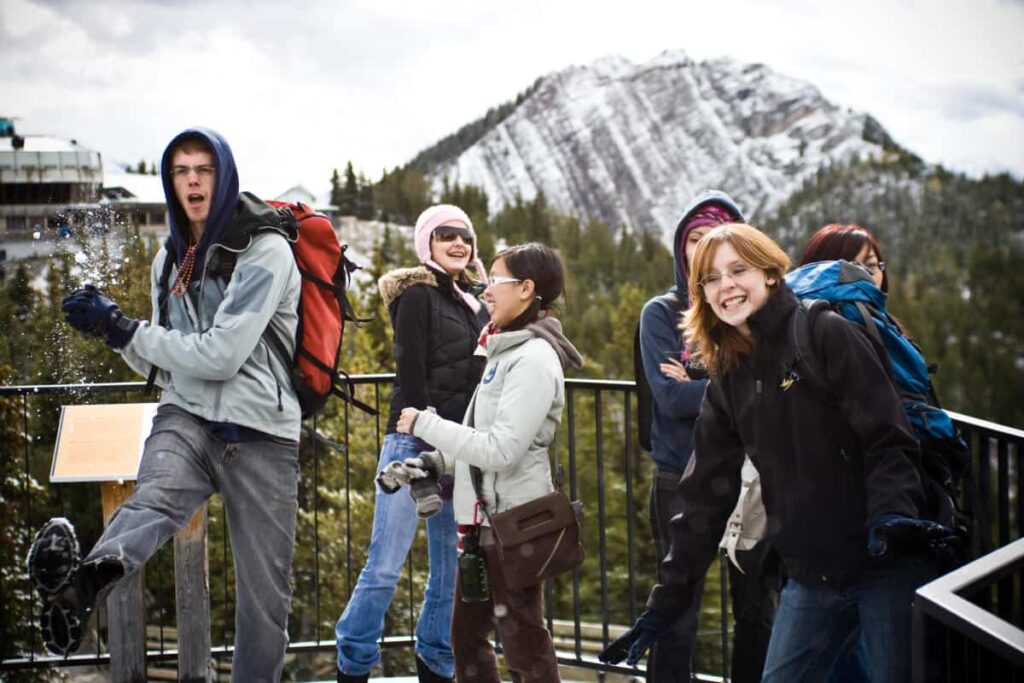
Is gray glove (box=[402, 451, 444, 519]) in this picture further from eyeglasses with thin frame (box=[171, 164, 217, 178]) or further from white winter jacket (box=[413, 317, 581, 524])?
eyeglasses with thin frame (box=[171, 164, 217, 178])

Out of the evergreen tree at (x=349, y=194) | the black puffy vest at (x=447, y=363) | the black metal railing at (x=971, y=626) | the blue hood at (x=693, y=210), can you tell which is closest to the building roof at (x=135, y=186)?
the black puffy vest at (x=447, y=363)

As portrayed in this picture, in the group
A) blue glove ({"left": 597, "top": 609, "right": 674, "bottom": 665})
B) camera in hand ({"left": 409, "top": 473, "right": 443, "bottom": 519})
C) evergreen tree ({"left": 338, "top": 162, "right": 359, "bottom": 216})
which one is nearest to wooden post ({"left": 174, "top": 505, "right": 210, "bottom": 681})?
camera in hand ({"left": 409, "top": 473, "right": 443, "bottom": 519})

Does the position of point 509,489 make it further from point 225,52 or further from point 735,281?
point 225,52

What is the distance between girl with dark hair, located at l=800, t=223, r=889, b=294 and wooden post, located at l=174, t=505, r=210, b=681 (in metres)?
2.23

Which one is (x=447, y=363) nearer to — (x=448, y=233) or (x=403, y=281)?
(x=403, y=281)

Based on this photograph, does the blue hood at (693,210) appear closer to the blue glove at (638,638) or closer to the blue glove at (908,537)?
the blue glove at (638,638)

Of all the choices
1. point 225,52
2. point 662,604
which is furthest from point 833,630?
point 225,52

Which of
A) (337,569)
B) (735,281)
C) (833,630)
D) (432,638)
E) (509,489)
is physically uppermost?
(735,281)

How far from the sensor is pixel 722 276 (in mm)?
2359

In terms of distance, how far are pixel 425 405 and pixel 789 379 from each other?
154 cm

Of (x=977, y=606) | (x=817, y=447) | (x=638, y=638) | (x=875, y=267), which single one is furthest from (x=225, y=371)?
(x=875, y=267)

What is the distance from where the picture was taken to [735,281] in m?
2.34

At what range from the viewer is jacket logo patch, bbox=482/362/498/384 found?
9.66 ft

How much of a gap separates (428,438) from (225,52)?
12000 centimetres
